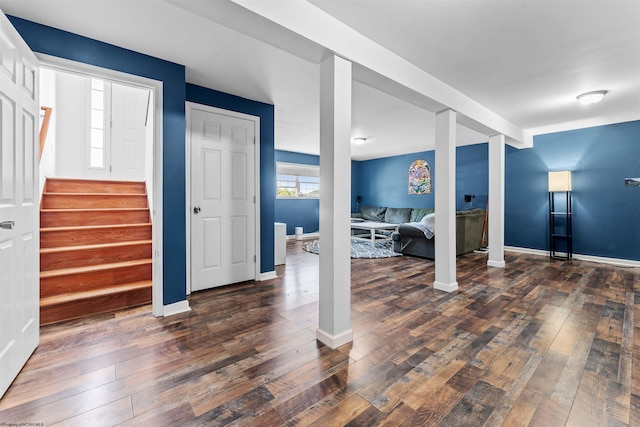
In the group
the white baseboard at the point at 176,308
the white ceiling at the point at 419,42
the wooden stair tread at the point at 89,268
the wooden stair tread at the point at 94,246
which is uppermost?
the white ceiling at the point at 419,42

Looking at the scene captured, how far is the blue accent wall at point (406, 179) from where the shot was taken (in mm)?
6449

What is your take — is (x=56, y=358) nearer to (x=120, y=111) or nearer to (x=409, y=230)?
(x=120, y=111)

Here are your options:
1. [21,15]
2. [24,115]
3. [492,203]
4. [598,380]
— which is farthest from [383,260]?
[21,15]

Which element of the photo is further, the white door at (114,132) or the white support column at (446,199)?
the white door at (114,132)

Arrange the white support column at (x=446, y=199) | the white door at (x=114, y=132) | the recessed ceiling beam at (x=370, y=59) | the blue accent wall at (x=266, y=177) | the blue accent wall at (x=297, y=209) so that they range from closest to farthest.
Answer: the recessed ceiling beam at (x=370, y=59) → the white support column at (x=446, y=199) → the blue accent wall at (x=266, y=177) → the white door at (x=114, y=132) → the blue accent wall at (x=297, y=209)

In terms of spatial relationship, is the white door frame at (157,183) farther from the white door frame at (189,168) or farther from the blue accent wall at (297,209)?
the blue accent wall at (297,209)

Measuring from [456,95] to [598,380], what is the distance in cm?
286

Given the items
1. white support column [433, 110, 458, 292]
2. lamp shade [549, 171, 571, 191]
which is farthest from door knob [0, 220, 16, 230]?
lamp shade [549, 171, 571, 191]

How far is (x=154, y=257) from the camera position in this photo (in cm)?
262

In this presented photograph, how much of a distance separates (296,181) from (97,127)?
176 inches

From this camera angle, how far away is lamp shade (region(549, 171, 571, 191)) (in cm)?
477

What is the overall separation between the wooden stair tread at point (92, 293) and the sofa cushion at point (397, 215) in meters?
6.12

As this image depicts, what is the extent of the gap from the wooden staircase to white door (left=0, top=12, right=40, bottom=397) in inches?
24.3

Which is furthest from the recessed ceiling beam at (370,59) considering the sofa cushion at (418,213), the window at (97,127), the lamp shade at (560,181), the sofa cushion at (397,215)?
the window at (97,127)
